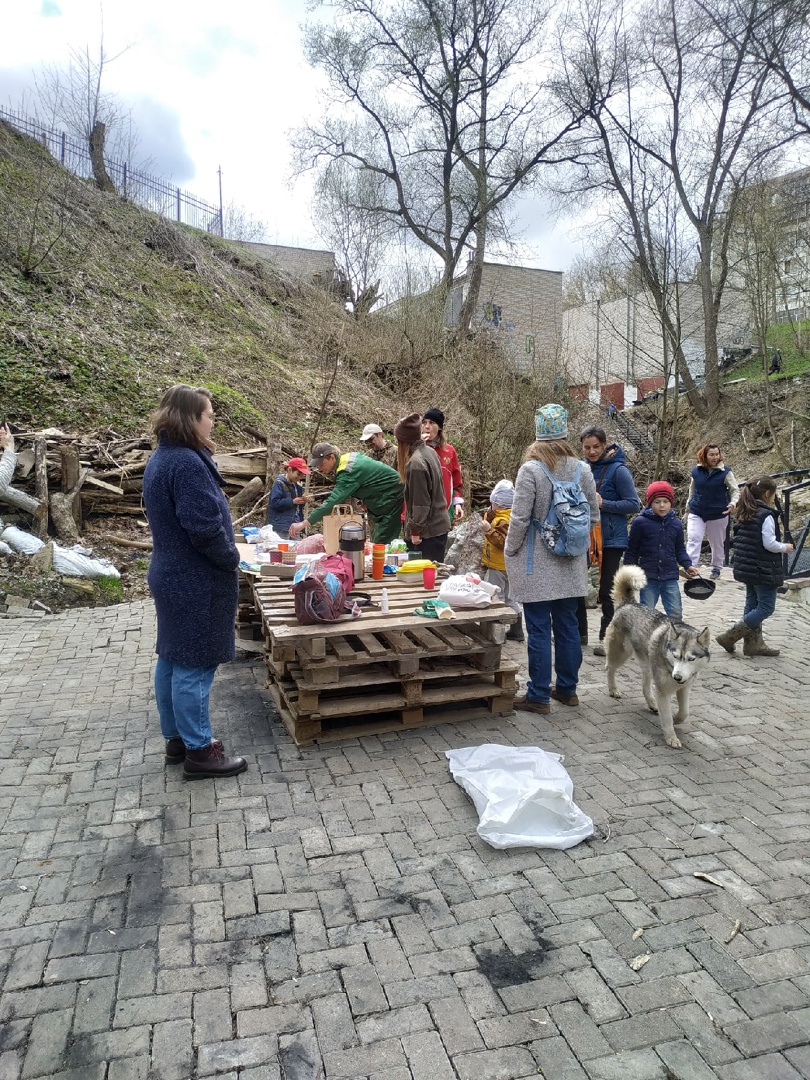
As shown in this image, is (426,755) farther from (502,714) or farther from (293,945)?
(293,945)

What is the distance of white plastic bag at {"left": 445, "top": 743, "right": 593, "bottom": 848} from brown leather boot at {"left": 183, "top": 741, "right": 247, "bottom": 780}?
1235mm

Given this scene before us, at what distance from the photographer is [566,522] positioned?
174 inches

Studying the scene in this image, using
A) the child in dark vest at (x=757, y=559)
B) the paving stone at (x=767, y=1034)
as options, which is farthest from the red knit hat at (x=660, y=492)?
the paving stone at (x=767, y=1034)

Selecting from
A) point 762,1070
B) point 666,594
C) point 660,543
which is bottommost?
point 762,1070

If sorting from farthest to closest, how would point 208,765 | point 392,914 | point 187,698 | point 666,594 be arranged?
1. point 666,594
2. point 208,765
3. point 187,698
4. point 392,914

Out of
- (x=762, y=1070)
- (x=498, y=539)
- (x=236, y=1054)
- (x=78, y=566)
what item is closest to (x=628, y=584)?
(x=498, y=539)

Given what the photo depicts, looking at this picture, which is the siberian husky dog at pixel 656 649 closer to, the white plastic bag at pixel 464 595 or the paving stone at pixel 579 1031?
the white plastic bag at pixel 464 595

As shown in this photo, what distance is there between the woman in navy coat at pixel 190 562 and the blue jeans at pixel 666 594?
372cm

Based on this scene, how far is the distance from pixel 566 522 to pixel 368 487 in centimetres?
226

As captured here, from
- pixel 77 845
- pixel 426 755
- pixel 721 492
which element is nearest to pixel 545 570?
pixel 426 755

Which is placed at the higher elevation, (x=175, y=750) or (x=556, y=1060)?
(x=175, y=750)

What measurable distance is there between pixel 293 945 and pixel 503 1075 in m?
0.89

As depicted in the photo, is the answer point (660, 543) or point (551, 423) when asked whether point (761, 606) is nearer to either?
point (660, 543)

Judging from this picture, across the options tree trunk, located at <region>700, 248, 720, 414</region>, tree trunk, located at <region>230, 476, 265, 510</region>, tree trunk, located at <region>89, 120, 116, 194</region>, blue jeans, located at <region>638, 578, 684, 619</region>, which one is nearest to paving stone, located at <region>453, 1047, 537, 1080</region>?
blue jeans, located at <region>638, 578, 684, 619</region>
